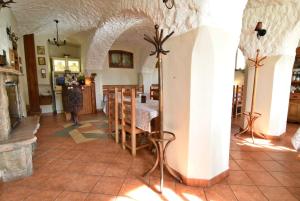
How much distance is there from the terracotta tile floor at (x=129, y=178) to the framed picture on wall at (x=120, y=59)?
4439 millimetres

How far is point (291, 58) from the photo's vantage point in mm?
3086

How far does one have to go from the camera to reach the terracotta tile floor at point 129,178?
1633 millimetres

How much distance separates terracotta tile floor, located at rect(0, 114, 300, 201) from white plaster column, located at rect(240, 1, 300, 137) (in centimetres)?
59

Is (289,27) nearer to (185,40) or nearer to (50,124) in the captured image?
(185,40)

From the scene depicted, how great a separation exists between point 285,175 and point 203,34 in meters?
1.97

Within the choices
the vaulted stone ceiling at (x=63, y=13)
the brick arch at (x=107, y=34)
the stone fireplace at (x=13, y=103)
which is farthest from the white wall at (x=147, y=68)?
the stone fireplace at (x=13, y=103)

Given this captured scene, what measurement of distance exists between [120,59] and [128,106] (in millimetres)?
4610

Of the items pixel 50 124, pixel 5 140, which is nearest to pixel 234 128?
pixel 5 140

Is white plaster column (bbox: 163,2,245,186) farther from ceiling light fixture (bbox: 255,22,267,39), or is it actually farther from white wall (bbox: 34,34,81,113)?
white wall (bbox: 34,34,81,113)

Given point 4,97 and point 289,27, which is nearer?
point 4,97

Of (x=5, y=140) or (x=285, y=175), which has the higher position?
(x=5, y=140)

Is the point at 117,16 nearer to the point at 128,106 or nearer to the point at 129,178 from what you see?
the point at 128,106

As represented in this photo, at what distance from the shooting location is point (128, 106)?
2.64m

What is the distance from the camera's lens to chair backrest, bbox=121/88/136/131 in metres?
2.34
